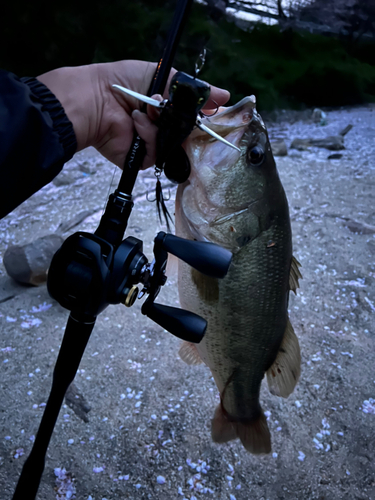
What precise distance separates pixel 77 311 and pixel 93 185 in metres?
3.64

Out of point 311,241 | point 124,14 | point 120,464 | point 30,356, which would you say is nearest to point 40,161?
point 120,464

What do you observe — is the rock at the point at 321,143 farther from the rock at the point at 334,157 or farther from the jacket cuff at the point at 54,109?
the jacket cuff at the point at 54,109

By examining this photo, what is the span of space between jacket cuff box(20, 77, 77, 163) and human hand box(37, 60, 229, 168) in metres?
0.06

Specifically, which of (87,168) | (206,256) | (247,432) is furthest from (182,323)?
(87,168)

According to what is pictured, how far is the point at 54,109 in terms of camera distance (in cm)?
92

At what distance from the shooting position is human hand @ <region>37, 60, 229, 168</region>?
101 cm

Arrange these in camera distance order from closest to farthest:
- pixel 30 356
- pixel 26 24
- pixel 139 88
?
pixel 139 88, pixel 30 356, pixel 26 24

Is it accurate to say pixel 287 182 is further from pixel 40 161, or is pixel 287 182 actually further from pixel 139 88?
pixel 40 161

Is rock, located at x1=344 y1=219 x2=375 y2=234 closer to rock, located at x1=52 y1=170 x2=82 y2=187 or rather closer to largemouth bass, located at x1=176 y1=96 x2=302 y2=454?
largemouth bass, located at x1=176 y1=96 x2=302 y2=454

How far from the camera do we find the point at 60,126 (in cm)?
92

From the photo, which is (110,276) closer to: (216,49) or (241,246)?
(241,246)

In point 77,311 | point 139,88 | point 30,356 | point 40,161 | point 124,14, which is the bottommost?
point 30,356

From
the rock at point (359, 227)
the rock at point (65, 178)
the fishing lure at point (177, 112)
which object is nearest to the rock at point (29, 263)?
the fishing lure at point (177, 112)

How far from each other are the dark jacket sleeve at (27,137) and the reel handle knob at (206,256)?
0.43 metres
